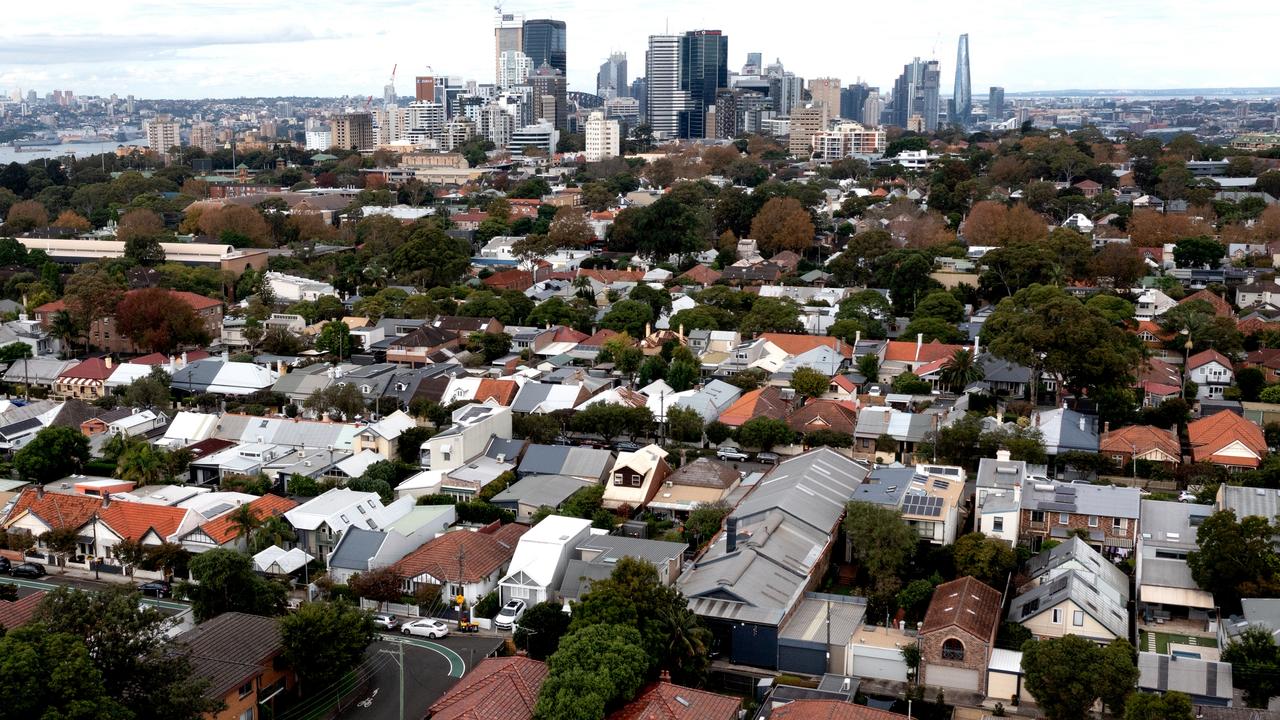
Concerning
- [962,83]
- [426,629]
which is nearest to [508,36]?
[962,83]

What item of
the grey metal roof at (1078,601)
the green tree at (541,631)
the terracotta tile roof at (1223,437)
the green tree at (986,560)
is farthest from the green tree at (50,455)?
the terracotta tile roof at (1223,437)

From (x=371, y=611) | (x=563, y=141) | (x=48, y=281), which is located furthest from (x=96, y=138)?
(x=371, y=611)

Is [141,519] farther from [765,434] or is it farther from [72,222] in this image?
[72,222]

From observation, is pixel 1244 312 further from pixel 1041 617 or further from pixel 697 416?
pixel 1041 617

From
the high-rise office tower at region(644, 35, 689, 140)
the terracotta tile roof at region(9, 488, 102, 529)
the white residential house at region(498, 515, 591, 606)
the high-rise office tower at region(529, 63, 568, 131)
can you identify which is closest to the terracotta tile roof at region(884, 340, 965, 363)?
the white residential house at region(498, 515, 591, 606)

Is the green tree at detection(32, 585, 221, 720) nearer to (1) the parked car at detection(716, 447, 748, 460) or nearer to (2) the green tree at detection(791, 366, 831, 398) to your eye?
(1) the parked car at detection(716, 447, 748, 460)
